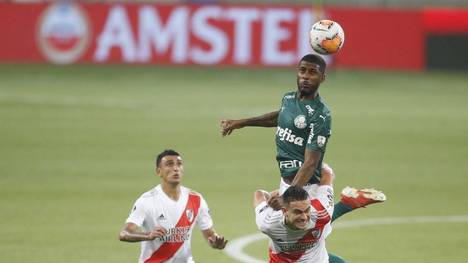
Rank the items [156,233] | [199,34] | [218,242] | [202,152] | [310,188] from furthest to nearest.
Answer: [199,34]
[202,152]
[310,188]
[218,242]
[156,233]

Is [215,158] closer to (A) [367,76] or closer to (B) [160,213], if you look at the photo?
(B) [160,213]

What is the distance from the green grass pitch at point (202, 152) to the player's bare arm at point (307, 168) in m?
4.15

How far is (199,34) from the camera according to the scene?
38062 mm

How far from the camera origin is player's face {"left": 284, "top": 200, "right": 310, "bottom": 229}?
34.4 feet

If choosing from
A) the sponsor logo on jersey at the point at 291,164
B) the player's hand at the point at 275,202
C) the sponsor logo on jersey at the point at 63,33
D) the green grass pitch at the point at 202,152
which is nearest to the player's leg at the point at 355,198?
the sponsor logo on jersey at the point at 291,164

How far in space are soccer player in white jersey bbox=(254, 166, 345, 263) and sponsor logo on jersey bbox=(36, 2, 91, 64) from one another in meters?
26.3

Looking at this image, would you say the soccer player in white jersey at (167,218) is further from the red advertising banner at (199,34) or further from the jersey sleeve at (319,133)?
the red advertising banner at (199,34)

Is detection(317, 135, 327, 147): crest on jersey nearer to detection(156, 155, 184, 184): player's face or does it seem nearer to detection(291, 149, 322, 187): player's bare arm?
detection(291, 149, 322, 187): player's bare arm

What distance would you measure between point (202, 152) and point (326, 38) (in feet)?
39.8

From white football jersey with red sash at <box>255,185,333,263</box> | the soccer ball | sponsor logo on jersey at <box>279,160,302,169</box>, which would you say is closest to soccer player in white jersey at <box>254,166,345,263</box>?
white football jersey with red sash at <box>255,185,333,263</box>

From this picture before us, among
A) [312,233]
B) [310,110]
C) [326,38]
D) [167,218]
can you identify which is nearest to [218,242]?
[167,218]

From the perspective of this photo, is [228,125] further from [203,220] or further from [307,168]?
[307,168]

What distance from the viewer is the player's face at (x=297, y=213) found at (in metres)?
10.5

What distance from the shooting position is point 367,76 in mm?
39344
